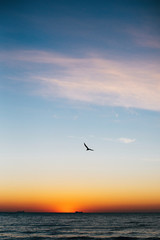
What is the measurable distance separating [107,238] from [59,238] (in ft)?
27.1

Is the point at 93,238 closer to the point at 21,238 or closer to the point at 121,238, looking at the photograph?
the point at 121,238

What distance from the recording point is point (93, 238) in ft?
128

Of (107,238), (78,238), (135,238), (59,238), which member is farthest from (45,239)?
(135,238)

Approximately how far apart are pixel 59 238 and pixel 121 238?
10.7m

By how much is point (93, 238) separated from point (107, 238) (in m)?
2.42

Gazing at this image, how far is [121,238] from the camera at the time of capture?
39000 millimetres

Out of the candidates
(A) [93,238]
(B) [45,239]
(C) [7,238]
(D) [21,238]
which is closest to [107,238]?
(A) [93,238]

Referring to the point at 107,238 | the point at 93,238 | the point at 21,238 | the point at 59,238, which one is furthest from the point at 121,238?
the point at 21,238

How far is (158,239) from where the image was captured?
37.7m

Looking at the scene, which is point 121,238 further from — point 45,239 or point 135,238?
point 45,239

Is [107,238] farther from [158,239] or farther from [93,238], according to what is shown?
[158,239]

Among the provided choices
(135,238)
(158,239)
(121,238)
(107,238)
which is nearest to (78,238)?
(107,238)

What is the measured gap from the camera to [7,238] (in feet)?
126

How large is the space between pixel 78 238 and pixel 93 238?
2.58 metres
